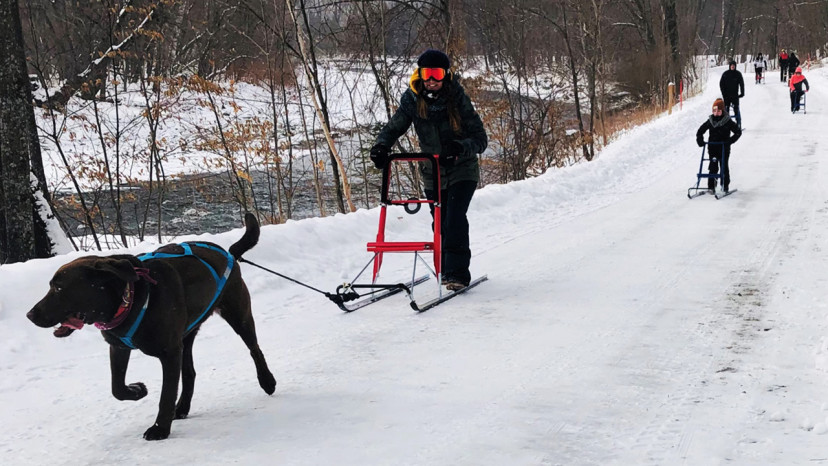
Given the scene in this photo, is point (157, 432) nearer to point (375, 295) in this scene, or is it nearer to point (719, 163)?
point (375, 295)

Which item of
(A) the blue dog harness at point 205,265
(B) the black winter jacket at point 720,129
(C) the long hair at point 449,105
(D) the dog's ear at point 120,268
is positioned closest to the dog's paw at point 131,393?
(A) the blue dog harness at point 205,265

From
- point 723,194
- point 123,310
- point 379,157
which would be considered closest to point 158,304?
point 123,310

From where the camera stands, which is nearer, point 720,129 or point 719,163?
point 719,163

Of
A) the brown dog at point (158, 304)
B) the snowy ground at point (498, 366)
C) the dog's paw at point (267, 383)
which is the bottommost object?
the snowy ground at point (498, 366)

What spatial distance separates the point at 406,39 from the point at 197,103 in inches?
171

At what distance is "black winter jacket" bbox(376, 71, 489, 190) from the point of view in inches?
247

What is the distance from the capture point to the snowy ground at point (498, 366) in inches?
138

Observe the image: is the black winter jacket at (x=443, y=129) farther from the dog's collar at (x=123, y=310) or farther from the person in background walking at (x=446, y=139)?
the dog's collar at (x=123, y=310)

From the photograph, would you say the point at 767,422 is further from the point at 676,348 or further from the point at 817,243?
the point at 817,243

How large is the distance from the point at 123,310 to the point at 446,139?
372cm

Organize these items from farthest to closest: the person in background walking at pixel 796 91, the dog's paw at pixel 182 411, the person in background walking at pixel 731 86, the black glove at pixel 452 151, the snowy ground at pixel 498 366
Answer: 1. the person in background walking at pixel 796 91
2. the person in background walking at pixel 731 86
3. the black glove at pixel 452 151
4. the dog's paw at pixel 182 411
5. the snowy ground at pixel 498 366

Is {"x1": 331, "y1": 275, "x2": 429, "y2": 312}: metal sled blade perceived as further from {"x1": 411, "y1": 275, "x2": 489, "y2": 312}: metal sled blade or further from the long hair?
the long hair

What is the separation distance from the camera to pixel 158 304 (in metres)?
3.39

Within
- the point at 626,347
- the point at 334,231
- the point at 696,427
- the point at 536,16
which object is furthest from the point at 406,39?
the point at 696,427
